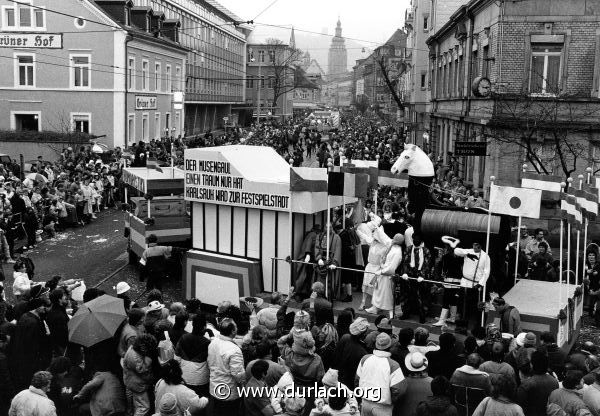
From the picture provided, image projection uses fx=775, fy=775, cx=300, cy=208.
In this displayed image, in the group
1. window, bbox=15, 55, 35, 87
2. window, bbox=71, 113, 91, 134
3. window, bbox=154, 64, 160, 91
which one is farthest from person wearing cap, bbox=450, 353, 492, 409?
window, bbox=154, 64, 160, 91

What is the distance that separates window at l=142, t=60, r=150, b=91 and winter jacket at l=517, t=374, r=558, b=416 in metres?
41.4

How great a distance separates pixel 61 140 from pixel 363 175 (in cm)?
2916

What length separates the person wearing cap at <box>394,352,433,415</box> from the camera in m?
8.30

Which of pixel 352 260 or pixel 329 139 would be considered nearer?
pixel 352 260

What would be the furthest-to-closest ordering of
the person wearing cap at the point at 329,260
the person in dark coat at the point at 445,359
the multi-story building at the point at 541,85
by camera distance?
the multi-story building at the point at 541,85
the person wearing cap at the point at 329,260
the person in dark coat at the point at 445,359

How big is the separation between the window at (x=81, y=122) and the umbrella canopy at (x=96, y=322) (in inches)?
1371

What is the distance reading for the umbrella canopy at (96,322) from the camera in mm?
9312

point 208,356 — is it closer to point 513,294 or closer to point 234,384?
point 234,384

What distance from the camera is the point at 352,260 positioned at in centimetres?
1491

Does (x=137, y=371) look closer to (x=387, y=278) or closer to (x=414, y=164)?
(x=387, y=278)

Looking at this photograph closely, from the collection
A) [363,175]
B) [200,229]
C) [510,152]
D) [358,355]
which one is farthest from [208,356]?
[510,152]

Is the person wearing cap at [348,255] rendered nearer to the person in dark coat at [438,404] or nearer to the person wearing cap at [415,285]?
the person wearing cap at [415,285]

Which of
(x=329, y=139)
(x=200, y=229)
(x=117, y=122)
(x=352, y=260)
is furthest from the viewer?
(x=329, y=139)

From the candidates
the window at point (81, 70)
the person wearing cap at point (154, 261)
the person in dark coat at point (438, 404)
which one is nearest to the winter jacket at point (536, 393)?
the person in dark coat at point (438, 404)
